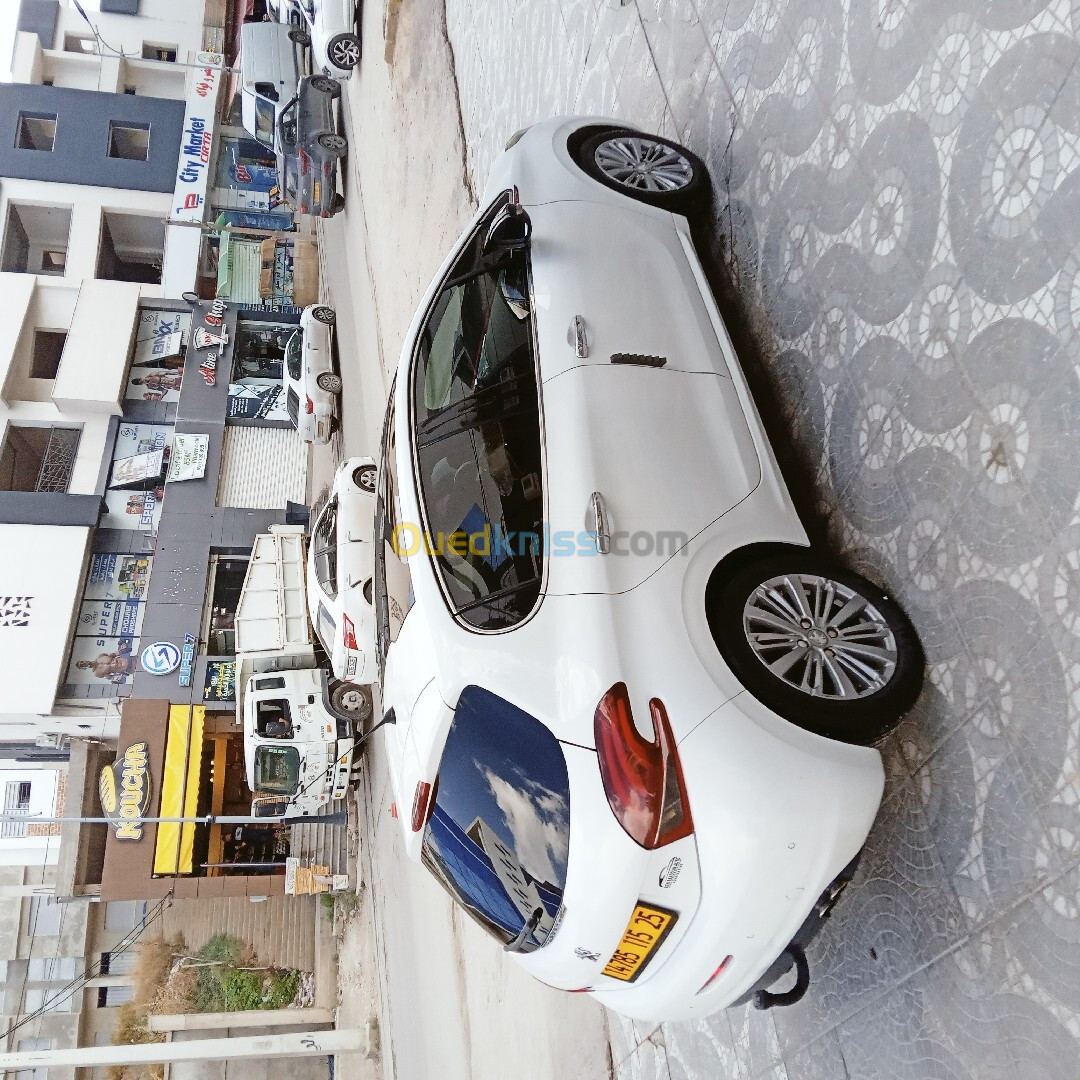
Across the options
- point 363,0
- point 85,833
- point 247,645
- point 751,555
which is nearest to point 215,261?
point 363,0

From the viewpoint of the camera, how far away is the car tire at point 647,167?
374 cm

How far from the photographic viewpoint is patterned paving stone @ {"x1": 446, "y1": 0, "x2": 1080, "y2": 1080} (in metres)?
2.15

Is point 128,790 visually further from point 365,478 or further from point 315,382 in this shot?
point 365,478

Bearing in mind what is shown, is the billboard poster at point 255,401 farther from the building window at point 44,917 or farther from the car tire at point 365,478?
the building window at point 44,917

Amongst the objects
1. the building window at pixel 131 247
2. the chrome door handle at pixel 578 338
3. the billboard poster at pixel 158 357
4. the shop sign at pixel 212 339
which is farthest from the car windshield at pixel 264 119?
the chrome door handle at pixel 578 338

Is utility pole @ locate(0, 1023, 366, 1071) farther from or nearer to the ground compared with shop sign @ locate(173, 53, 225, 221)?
nearer to the ground

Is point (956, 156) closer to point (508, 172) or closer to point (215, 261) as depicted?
point (508, 172)

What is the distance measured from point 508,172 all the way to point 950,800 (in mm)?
3200

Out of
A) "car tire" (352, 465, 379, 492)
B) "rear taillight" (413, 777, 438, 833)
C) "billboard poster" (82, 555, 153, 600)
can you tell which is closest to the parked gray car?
"billboard poster" (82, 555, 153, 600)

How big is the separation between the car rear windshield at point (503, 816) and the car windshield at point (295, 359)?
1065 cm

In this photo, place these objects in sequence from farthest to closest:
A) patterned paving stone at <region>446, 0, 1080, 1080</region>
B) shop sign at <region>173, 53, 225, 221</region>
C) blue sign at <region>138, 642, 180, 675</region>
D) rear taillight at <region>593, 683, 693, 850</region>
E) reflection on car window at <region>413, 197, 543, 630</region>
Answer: shop sign at <region>173, 53, 225, 221</region>
blue sign at <region>138, 642, 180, 675</region>
reflection on car window at <region>413, 197, 543, 630</region>
rear taillight at <region>593, 683, 693, 850</region>
patterned paving stone at <region>446, 0, 1080, 1080</region>

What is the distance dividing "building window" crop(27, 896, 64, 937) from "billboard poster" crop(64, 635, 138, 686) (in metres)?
5.39

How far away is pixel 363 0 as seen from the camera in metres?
11.9

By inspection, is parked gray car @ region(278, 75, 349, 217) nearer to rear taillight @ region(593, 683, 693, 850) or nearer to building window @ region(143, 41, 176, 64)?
building window @ region(143, 41, 176, 64)
